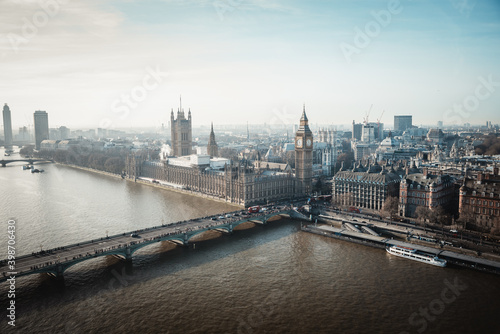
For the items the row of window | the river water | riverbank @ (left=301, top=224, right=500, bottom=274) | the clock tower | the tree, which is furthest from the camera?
the clock tower

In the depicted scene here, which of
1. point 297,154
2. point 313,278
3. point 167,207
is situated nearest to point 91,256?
point 313,278

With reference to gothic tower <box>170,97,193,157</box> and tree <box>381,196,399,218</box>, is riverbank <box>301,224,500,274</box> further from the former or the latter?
gothic tower <box>170,97,193,157</box>

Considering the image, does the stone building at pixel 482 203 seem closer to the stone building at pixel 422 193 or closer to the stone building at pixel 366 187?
the stone building at pixel 422 193

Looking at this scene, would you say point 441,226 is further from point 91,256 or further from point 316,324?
point 91,256

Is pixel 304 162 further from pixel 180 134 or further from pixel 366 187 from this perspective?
pixel 180 134

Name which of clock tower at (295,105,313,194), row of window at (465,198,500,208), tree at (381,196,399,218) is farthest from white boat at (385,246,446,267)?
clock tower at (295,105,313,194)
